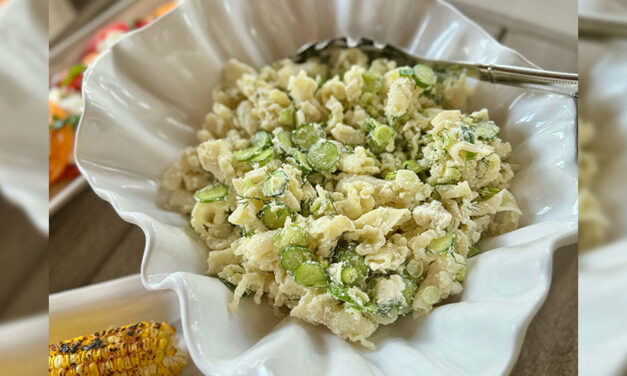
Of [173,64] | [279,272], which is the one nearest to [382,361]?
[279,272]

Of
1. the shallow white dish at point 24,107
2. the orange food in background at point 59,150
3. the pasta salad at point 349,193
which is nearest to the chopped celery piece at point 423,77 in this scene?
the pasta salad at point 349,193

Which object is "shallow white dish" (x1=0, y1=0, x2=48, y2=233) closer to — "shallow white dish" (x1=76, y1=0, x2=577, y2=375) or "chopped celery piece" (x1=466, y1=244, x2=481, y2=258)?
"shallow white dish" (x1=76, y1=0, x2=577, y2=375)

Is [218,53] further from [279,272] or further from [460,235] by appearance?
[460,235]

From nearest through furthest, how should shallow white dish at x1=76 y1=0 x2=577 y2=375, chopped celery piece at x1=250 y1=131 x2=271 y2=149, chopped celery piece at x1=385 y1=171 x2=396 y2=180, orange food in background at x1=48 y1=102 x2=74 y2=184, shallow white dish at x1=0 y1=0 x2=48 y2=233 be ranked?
1. shallow white dish at x1=0 y1=0 x2=48 y2=233
2. shallow white dish at x1=76 y1=0 x2=577 y2=375
3. chopped celery piece at x1=385 y1=171 x2=396 y2=180
4. chopped celery piece at x1=250 y1=131 x2=271 y2=149
5. orange food in background at x1=48 y1=102 x2=74 y2=184

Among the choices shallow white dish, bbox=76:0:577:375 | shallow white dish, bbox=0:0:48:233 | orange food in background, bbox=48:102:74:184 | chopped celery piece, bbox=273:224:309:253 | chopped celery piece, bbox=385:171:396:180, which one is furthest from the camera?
orange food in background, bbox=48:102:74:184

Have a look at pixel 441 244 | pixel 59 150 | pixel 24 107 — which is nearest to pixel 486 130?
pixel 441 244

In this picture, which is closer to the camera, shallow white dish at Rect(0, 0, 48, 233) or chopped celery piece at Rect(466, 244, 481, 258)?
shallow white dish at Rect(0, 0, 48, 233)

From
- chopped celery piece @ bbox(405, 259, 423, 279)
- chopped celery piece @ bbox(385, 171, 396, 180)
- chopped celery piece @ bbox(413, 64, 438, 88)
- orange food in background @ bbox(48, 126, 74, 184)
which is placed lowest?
chopped celery piece @ bbox(405, 259, 423, 279)

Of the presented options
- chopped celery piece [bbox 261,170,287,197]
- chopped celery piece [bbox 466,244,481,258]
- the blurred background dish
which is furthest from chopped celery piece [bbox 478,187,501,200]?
the blurred background dish
